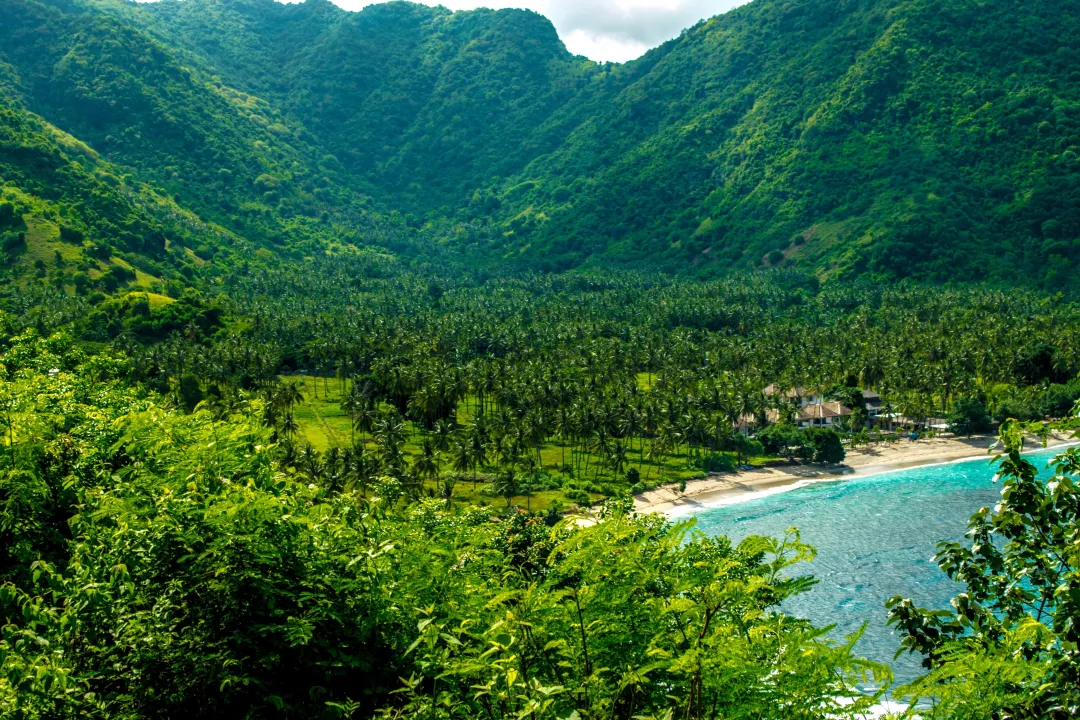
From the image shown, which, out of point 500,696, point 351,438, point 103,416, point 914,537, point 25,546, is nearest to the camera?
point 500,696

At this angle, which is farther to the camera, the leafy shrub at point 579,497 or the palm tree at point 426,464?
the leafy shrub at point 579,497

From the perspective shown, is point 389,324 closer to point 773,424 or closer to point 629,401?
point 629,401

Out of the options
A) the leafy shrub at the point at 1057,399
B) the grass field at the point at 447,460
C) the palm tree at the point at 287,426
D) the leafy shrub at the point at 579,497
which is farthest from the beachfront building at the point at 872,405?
the palm tree at the point at 287,426

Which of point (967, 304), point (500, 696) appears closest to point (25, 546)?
point (500, 696)

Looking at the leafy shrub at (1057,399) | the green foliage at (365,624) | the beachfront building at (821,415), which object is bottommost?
the beachfront building at (821,415)

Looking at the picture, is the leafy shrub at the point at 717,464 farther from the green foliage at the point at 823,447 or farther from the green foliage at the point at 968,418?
the green foliage at the point at 968,418

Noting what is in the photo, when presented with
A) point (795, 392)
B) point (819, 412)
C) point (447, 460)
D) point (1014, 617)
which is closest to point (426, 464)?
point (447, 460)

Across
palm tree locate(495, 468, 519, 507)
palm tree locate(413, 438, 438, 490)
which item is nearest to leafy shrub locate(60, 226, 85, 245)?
palm tree locate(413, 438, 438, 490)
